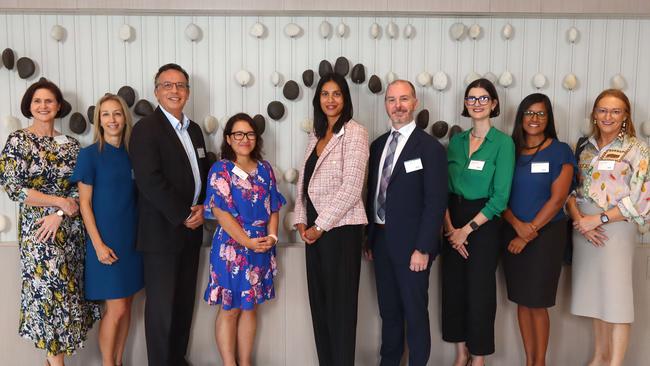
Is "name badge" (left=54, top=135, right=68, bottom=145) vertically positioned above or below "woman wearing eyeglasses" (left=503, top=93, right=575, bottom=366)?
above

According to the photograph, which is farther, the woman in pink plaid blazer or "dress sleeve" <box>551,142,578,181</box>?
"dress sleeve" <box>551,142,578,181</box>

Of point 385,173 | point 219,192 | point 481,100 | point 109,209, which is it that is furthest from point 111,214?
point 481,100

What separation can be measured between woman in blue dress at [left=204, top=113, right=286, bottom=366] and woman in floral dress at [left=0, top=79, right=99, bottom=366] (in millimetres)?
701

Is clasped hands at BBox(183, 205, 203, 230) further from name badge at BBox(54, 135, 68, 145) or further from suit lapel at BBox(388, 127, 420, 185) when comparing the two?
suit lapel at BBox(388, 127, 420, 185)

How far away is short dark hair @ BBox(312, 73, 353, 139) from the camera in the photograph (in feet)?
8.01

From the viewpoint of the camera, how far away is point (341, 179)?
239 centimetres

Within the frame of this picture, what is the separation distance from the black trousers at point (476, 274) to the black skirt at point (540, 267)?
0.17 meters

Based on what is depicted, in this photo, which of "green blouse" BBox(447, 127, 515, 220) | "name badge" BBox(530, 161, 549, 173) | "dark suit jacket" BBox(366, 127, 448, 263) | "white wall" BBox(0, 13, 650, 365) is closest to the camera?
"dark suit jacket" BBox(366, 127, 448, 263)

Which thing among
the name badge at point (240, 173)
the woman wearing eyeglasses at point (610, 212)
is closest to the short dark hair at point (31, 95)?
the name badge at point (240, 173)

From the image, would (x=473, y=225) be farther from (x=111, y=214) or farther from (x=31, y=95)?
(x=31, y=95)

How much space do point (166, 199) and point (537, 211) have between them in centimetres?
191

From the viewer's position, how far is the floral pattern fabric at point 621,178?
8.06 ft

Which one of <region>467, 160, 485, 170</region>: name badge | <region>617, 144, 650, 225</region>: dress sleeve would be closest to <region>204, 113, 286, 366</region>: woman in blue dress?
<region>467, 160, 485, 170</region>: name badge

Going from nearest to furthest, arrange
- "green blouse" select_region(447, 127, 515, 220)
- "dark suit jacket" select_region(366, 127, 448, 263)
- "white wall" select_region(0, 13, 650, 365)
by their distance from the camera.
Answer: "dark suit jacket" select_region(366, 127, 448, 263) → "green blouse" select_region(447, 127, 515, 220) → "white wall" select_region(0, 13, 650, 365)
